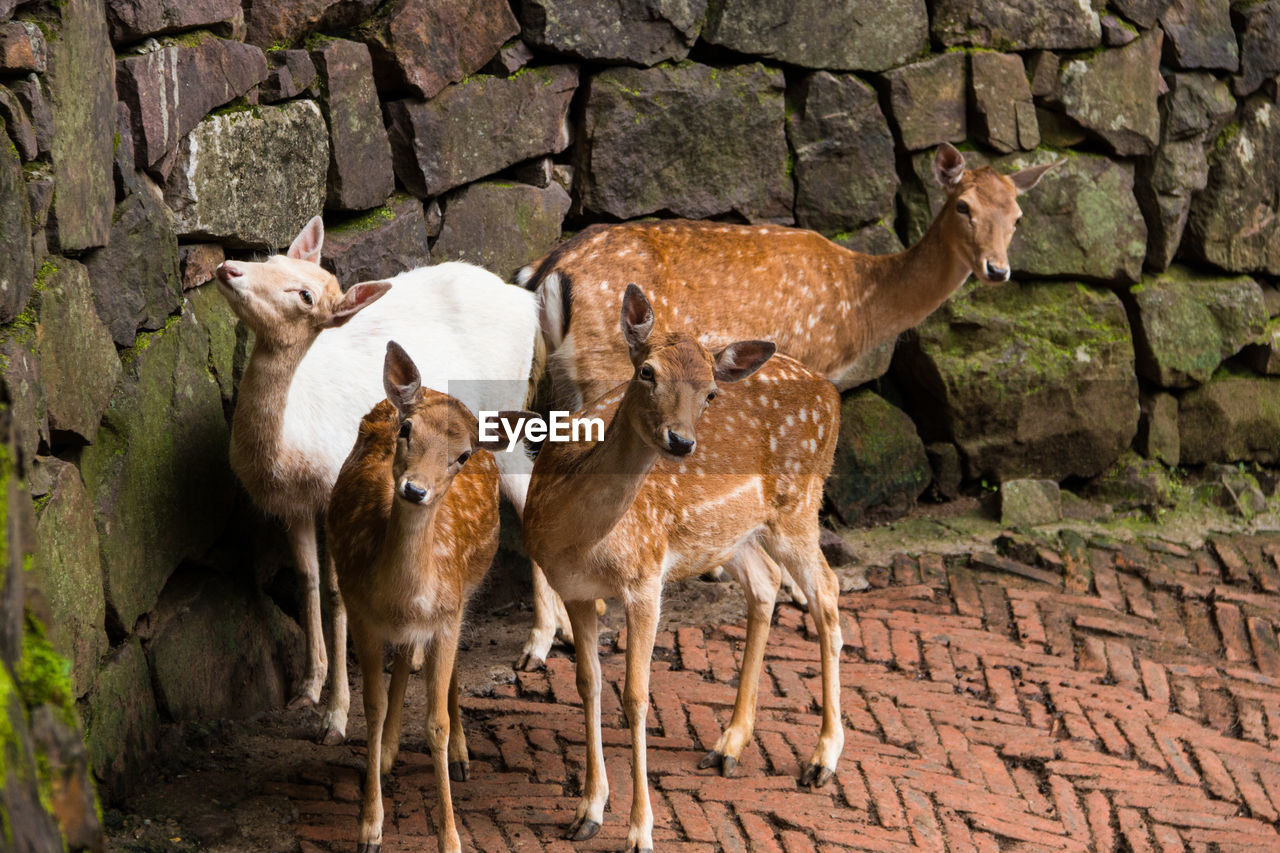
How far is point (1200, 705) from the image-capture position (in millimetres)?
6047

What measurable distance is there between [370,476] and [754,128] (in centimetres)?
368

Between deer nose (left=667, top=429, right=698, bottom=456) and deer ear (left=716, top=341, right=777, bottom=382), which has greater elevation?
deer ear (left=716, top=341, right=777, bottom=382)

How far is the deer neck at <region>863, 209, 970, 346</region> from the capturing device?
7090 mm

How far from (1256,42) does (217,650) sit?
7411 mm

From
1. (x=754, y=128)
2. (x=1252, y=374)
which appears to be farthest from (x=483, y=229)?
(x=1252, y=374)

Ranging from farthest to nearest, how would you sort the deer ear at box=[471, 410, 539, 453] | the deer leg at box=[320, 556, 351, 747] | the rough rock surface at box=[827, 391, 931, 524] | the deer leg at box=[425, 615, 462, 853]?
1. the rough rock surface at box=[827, 391, 931, 524]
2. the deer leg at box=[320, 556, 351, 747]
3. the deer leg at box=[425, 615, 462, 853]
4. the deer ear at box=[471, 410, 539, 453]

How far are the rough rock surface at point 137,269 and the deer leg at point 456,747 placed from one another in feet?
5.77

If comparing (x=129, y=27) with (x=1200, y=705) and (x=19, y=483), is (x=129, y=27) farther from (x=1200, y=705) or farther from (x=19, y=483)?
(x=1200, y=705)

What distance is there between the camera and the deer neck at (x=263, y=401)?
4965 mm

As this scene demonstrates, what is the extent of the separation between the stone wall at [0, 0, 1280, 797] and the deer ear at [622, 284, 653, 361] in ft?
5.77

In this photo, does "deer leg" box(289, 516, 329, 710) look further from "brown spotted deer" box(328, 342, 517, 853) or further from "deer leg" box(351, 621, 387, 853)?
"deer leg" box(351, 621, 387, 853)

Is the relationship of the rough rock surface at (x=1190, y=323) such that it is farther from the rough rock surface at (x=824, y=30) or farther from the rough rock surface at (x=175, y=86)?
the rough rock surface at (x=175, y=86)

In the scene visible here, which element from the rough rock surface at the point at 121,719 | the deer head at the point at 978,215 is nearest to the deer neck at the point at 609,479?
the rough rock surface at the point at 121,719

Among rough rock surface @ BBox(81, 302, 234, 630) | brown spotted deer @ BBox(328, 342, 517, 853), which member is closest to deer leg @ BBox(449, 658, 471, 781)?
brown spotted deer @ BBox(328, 342, 517, 853)
